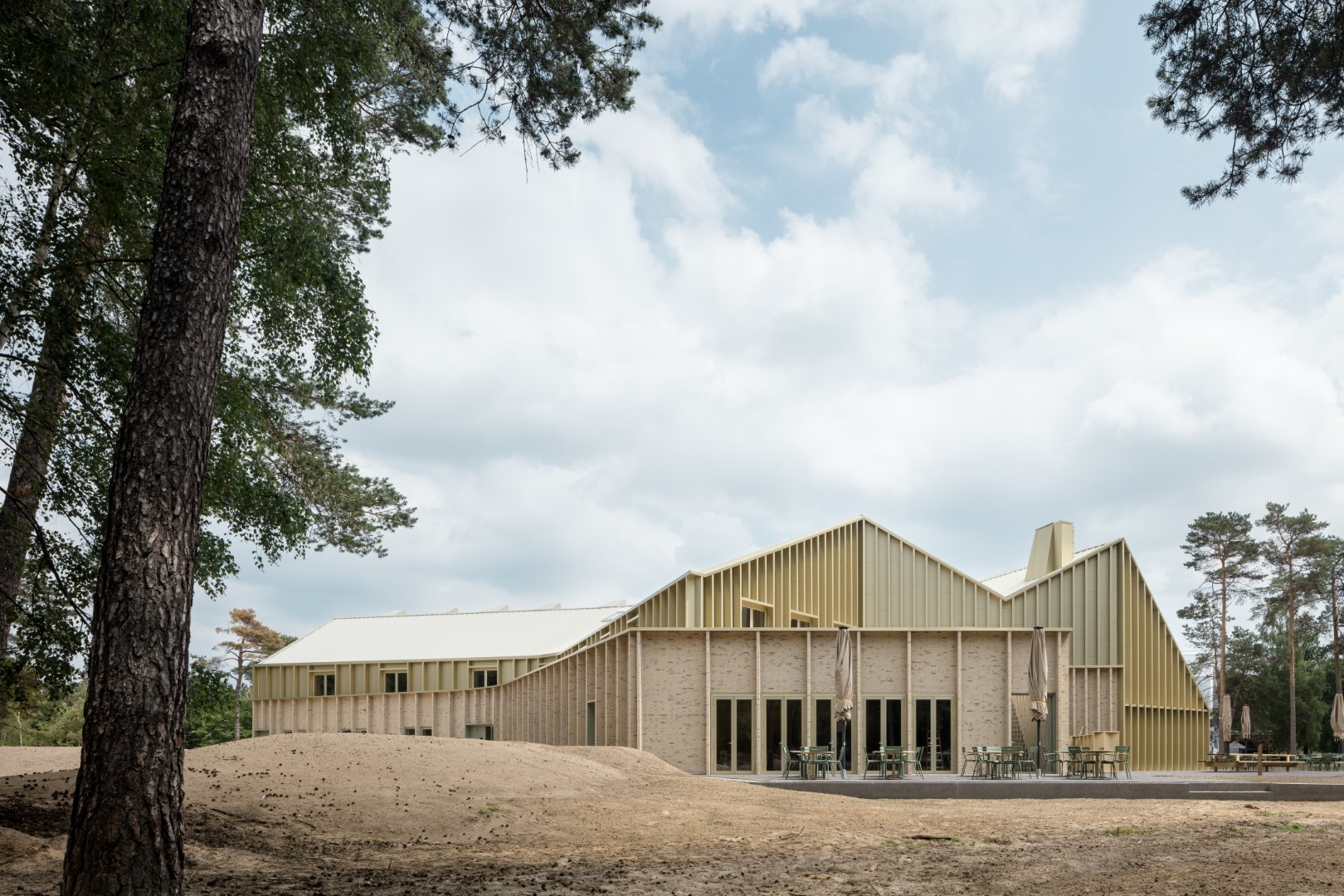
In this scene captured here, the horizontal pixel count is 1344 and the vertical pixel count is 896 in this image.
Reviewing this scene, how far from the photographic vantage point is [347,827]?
42.0 feet

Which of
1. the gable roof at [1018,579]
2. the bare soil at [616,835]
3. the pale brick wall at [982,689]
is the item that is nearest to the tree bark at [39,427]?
the bare soil at [616,835]

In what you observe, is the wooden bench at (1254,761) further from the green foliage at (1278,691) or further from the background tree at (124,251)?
the background tree at (124,251)

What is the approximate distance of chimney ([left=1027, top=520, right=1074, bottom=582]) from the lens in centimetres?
4062

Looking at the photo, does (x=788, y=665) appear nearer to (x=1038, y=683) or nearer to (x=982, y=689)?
(x=982, y=689)

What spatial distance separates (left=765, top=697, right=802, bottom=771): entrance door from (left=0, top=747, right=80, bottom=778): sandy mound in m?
15.6

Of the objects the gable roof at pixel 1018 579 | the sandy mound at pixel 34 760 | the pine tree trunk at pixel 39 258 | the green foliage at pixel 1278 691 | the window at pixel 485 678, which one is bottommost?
the green foliage at pixel 1278 691

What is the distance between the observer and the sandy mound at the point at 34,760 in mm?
25219

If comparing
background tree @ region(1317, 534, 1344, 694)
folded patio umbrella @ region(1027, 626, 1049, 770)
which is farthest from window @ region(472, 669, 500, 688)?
background tree @ region(1317, 534, 1344, 694)

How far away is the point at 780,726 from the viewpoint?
27.4 meters

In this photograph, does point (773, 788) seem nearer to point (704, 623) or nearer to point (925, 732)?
point (925, 732)

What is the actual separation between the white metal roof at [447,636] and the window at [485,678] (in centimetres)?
55

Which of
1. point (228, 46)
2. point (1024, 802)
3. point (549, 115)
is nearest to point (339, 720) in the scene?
point (1024, 802)

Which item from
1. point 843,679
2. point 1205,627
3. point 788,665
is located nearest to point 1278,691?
point 1205,627

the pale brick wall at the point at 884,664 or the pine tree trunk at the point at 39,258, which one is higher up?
the pine tree trunk at the point at 39,258
